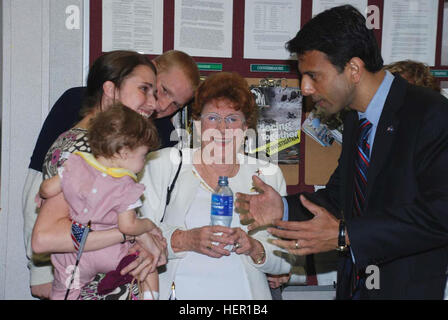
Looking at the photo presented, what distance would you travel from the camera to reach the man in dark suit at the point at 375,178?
66.0 inches

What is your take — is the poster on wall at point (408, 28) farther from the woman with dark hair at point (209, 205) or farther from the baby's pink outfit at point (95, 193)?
the baby's pink outfit at point (95, 193)

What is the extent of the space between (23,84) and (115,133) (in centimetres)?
160

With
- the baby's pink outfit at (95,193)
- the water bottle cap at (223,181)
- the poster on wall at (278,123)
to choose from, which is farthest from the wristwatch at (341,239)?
the poster on wall at (278,123)

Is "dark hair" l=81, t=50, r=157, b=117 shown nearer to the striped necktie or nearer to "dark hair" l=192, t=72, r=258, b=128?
"dark hair" l=192, t=72, r=258, b=128

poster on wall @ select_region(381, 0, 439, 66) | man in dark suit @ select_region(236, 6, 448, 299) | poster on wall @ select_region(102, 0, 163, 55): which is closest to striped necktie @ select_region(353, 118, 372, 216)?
man in dark suit @ select_region(236, 6, 448, 299)

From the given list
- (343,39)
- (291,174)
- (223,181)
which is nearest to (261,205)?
(223,181)

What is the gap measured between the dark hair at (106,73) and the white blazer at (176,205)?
48cm

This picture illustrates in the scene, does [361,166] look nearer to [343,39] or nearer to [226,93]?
[343,39]

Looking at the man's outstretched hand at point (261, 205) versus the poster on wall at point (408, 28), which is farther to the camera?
the poster on wall at point (408, 28)

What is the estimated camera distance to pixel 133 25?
289 centimetres

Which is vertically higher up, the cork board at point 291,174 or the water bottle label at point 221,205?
the water bottle label at point 221,205

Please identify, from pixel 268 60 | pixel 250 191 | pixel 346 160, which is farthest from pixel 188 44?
pixel 346 160

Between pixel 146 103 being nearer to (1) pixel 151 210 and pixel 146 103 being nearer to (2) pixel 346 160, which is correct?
Result: (1) pixel 151 210

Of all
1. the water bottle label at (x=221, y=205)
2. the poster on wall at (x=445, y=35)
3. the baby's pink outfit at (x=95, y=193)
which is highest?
the poster on wall at (x=445, y=35)
